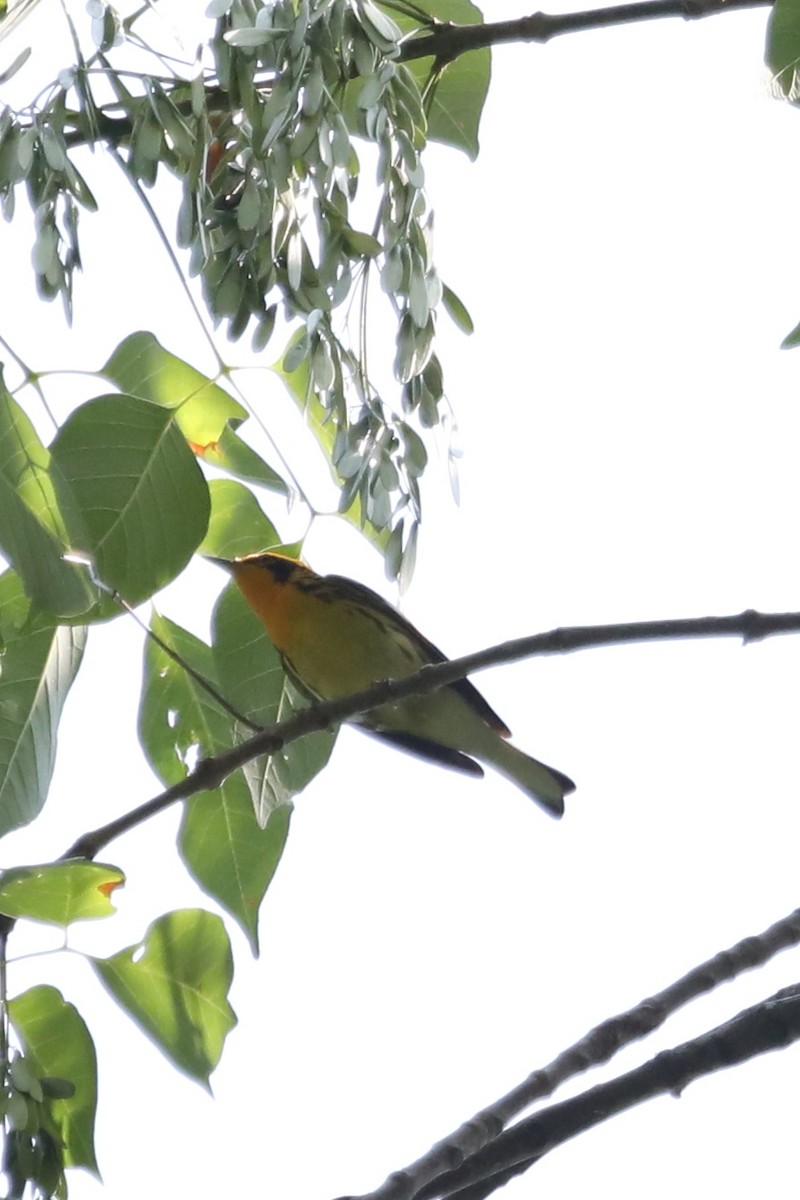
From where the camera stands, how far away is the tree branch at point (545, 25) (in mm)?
2117

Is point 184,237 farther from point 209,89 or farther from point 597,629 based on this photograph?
point 597,629

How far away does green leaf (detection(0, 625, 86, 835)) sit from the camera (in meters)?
2.12

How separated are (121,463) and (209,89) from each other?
1.66 feet

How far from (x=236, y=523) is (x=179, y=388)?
25 cm

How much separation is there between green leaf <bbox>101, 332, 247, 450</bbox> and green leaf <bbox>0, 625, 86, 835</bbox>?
36 centimetres

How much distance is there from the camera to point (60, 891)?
1.79 metres

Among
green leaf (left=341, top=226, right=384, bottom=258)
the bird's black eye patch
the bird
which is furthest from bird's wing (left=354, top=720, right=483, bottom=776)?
green leaf (left=341, top=226, right=384, bottom=258)

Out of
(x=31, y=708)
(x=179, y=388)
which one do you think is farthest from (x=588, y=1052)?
(x=179, y=388)

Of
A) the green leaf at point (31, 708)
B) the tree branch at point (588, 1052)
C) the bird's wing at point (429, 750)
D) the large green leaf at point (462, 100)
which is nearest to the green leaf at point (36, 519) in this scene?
the green leaf at point (31, 708)

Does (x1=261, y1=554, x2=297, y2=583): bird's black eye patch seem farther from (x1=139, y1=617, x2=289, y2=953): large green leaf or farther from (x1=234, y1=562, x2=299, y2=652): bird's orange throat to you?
(x1=139, y1=617, x2=289, y2=953): large green leaf

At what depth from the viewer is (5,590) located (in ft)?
7.30

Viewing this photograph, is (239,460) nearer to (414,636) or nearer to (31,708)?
(31,708)

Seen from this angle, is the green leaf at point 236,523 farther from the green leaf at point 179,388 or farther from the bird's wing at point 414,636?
the bird's wing at point 414,636

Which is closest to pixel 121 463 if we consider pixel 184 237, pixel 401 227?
pixel 184 237
